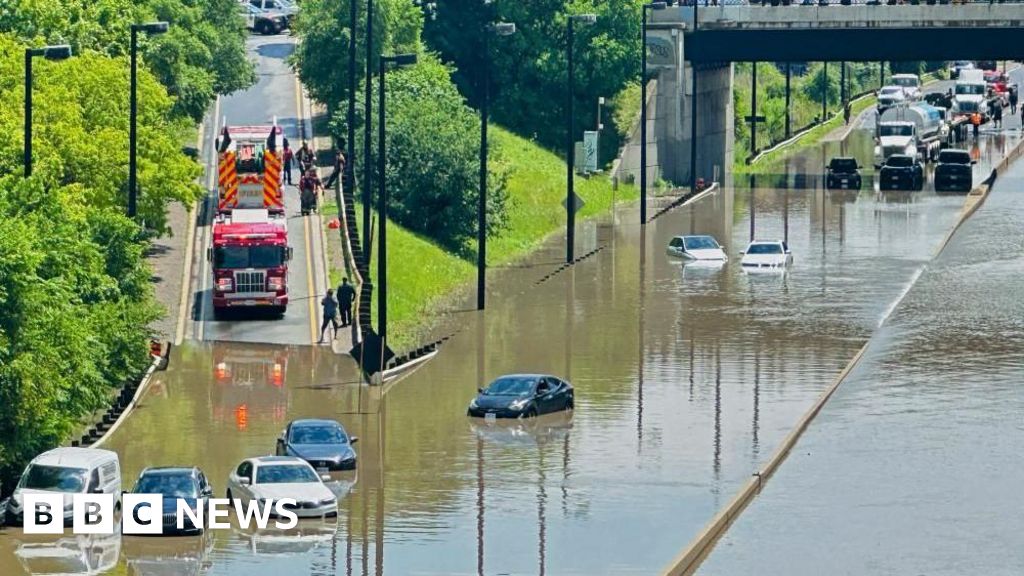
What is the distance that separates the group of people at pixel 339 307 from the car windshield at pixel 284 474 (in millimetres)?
20177

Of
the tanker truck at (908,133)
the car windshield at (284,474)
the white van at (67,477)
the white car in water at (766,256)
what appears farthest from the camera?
the tanker truck at (908,133)

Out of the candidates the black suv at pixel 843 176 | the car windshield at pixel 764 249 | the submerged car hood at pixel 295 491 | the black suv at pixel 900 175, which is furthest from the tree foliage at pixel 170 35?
the black suv at pixel 900 175

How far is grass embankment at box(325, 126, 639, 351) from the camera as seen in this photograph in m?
74.9

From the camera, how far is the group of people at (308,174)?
86.3 metres

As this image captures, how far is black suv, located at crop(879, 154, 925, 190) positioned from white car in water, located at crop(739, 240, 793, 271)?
100 feet

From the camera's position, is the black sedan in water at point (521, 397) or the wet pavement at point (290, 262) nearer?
the black sedan in water at point (521, 397)

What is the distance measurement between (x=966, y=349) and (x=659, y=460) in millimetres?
20741

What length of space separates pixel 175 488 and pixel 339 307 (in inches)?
992

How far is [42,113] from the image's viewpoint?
6906 centimetres

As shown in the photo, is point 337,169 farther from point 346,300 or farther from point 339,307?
point 346,300

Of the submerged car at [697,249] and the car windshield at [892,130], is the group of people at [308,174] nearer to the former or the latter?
the submerged car at [697,249]

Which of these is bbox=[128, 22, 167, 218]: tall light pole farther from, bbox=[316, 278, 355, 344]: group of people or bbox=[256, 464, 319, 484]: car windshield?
bbox=[256, 464, 319, 484]: car windshield

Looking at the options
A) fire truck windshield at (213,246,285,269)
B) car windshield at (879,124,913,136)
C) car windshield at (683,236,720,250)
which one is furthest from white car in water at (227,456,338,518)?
car windshield at (879,124,913,136)

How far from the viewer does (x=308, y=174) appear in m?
86.9
